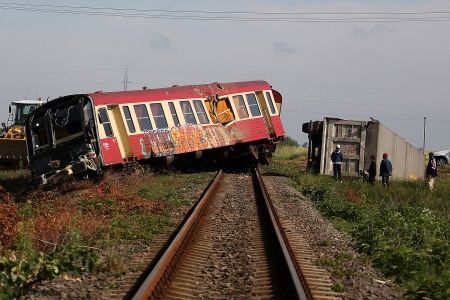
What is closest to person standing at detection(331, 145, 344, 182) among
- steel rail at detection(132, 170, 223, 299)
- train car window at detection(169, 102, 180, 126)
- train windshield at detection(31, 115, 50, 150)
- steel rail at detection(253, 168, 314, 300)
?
train car window at detection(169, 102, 180, 126)

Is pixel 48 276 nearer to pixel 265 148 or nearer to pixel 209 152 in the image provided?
pixel 209 152

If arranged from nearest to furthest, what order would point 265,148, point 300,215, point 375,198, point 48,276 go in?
1. point 48,276
2. point 300,215
3. point 375,198
4. point 265,148

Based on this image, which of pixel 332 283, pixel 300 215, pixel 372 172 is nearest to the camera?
pixel 332 283

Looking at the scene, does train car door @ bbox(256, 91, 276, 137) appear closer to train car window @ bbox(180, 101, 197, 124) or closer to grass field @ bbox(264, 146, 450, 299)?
grass field @ bbox(264, 146, 450, 299)

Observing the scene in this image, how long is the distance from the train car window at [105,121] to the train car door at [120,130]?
8.3 inches

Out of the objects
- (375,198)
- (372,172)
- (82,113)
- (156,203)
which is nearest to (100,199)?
(156,203)

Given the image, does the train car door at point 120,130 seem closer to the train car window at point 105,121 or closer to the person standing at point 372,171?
the train car window at point 105,121

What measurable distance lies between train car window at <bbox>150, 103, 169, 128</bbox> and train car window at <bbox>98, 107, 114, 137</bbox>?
2.14m

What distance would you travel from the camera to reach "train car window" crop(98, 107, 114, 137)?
18.9 m

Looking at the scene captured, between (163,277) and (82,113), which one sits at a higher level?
(82,113)

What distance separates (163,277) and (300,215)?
22.0 feet

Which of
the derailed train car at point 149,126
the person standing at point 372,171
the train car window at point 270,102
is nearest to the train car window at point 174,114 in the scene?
the derailed train car at point 149,126

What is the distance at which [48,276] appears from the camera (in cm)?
700

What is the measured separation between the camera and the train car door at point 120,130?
19511mm
